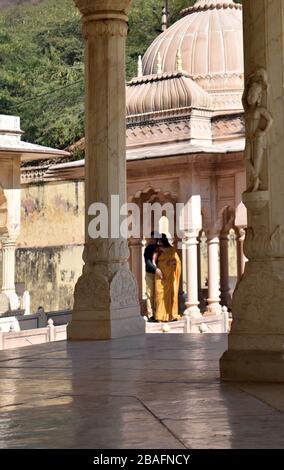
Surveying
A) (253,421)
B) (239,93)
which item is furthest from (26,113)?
(253,421)

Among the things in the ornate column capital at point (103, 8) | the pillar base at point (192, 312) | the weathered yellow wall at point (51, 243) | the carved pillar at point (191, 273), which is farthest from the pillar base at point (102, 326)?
the weathered yellow wall at point (51, 243)

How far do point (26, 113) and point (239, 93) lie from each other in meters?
15.1

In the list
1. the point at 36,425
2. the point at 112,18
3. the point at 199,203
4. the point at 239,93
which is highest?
the point at 239,93

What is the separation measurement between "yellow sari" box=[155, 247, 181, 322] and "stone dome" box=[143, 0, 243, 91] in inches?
156

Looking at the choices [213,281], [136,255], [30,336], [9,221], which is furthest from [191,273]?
[30,336]

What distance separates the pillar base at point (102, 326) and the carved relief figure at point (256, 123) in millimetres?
2932

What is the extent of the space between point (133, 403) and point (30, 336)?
7.35 m

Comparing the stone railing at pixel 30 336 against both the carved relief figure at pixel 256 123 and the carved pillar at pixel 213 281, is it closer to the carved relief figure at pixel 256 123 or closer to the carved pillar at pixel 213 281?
the carved pillar at pixel 213 281

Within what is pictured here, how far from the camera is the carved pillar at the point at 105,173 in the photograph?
733cm

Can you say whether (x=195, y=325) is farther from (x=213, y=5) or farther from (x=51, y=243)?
(x=51, y=243)

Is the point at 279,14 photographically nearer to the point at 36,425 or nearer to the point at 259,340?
the point at 259,340

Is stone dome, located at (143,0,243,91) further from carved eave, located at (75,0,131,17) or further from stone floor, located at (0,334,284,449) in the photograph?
stone floor, located at (0,334,284,449)

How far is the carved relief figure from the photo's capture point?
4.57 m

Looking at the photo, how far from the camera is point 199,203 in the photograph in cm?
1501
